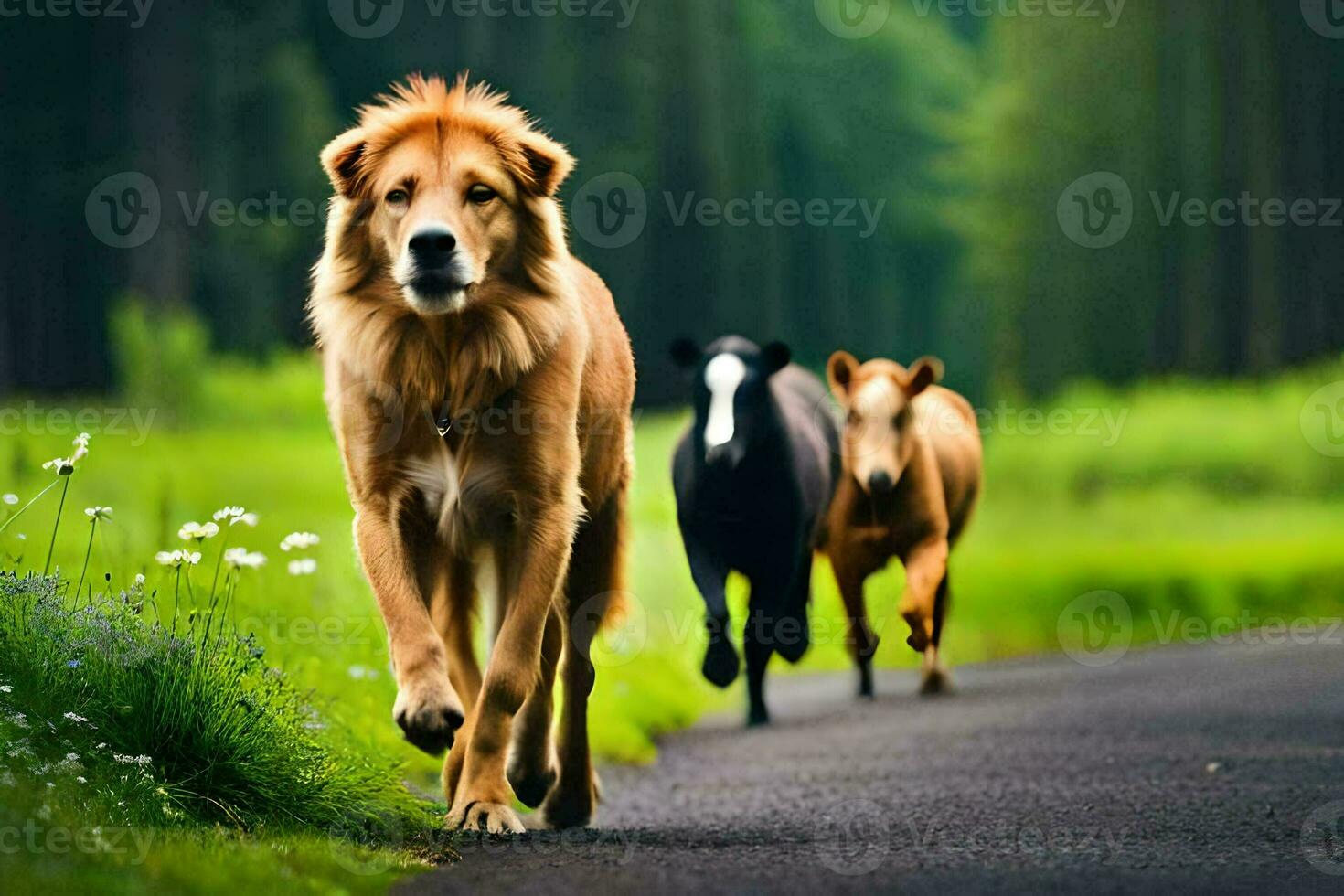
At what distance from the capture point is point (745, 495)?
27.9 feet

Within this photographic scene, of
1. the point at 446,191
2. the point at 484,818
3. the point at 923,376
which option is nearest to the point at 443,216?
the point at 446,191

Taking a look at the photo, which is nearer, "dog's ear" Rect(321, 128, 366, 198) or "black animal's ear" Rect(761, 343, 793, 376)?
"dog's ear" Rect(321, 128, 366, 198)

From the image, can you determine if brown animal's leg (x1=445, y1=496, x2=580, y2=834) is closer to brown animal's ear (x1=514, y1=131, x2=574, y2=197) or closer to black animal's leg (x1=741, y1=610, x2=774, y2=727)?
brown animal's ear (x1=514, y1=131, x2=574, y2=197)

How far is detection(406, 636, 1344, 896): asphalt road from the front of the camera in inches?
224

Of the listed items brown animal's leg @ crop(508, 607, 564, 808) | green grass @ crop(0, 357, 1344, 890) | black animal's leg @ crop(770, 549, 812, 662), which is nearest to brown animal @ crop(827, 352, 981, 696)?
black animal's leg @ crop(770, 549, 812, 662)

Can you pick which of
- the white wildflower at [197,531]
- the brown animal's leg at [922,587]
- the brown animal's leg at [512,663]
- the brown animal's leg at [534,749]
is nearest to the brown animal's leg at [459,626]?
the brown animal's leg at [534,749]

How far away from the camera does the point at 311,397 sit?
25.1 m

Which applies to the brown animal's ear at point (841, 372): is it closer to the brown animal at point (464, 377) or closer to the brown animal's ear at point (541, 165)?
the brown animal at point (464, 377)

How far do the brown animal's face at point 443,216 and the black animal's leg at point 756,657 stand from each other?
2.73 meters

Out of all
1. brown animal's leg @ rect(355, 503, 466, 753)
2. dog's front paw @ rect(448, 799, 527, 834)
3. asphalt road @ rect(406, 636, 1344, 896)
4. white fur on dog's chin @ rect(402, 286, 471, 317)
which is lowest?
asphalt road @ rect(406, 636, 1344, 896)

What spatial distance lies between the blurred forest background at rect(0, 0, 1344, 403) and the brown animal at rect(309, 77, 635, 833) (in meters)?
18.2

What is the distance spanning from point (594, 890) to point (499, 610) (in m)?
2.04

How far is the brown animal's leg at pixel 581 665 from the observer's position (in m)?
7.87

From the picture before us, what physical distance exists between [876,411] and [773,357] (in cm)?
55
